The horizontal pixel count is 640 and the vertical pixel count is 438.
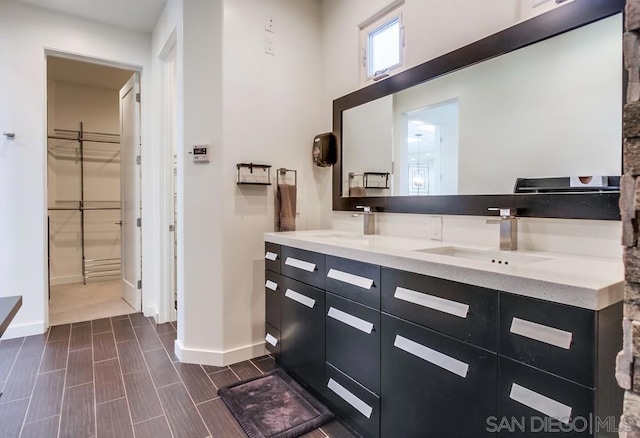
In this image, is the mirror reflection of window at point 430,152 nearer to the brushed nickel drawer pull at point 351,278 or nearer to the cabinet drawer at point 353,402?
the brushed nickel drawer pull at point 351,278

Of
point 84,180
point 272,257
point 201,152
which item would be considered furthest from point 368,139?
point 84,180

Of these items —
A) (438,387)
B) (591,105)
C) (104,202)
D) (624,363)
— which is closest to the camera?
(624,363)

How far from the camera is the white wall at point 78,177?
190 inches

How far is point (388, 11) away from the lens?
7.66 ft

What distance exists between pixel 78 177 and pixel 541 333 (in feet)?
19.4

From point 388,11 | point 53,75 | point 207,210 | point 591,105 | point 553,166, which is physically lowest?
point 207,210

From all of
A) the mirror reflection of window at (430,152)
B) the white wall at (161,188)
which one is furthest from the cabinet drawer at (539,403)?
the white wall at (161,188)

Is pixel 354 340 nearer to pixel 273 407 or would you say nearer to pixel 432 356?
pixel 432 356

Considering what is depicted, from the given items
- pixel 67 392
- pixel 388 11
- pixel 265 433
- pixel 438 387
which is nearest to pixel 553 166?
pixel 438 387

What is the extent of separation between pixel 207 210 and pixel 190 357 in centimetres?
111

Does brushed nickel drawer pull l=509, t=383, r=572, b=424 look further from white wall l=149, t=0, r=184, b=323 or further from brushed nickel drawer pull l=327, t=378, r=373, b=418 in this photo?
white wall l=149, t=0, r=184, b=323

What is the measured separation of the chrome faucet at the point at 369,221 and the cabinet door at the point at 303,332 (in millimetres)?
669

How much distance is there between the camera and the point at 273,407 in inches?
76.6

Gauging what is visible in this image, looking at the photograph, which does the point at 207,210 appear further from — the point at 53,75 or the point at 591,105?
the point at 53,75
